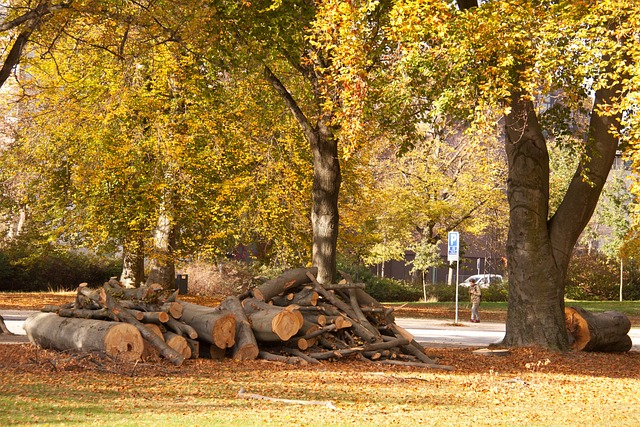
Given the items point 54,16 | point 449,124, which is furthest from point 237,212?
point 449,124

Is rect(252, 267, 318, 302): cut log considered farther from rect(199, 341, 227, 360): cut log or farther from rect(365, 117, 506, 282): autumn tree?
rect(365, 117, 506, 282): autumn tree

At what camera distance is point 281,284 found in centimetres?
1778

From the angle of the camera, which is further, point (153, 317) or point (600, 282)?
point (600, 282)

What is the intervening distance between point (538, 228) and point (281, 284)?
553cm

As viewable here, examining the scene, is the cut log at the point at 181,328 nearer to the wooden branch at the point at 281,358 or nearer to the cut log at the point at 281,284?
the wooden branch at the point at 281,358

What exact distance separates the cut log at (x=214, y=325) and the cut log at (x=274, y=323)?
17.2 inches

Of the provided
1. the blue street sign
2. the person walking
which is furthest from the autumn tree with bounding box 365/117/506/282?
the blue street sign

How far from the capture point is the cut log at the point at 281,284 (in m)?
17.6

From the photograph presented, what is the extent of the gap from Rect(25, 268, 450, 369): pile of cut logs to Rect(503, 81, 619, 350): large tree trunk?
10.7ft

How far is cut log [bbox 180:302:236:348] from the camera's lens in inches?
632

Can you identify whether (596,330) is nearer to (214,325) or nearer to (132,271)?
(214,325)

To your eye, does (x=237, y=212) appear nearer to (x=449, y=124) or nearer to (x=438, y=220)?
(x=449, y=124)

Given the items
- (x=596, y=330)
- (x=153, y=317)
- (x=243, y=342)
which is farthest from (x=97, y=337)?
(x=596, y=330)

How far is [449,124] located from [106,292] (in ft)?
22.6
